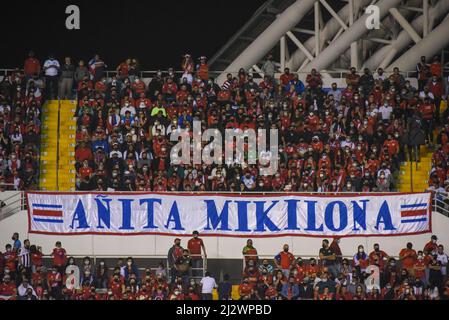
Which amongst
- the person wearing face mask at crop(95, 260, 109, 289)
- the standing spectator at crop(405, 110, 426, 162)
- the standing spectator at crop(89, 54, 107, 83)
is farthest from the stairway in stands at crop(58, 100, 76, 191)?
the standing spectator at crop(405, 110, 426, 162)

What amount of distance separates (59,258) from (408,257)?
733cm

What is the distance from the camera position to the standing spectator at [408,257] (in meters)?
25.5

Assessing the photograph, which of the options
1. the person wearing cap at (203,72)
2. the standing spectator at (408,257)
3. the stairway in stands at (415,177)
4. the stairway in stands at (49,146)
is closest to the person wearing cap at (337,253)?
the standing spectator at (408,257)

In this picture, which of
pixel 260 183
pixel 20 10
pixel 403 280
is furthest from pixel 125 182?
pixel 20 10

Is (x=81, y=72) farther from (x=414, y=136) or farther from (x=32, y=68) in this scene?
(x=414, y=136)

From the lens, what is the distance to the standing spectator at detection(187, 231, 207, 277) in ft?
86.0

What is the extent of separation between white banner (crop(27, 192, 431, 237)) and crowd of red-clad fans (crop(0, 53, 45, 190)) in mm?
1874

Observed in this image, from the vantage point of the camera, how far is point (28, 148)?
29.1 metres

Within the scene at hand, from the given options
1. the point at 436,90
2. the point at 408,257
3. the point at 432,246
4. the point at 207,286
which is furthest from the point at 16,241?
the point at 436,90

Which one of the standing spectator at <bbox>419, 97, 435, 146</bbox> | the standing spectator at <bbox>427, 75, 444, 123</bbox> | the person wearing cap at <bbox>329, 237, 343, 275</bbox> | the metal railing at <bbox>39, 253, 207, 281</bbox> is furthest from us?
the standing spectator at <bbox>427, 75, 444, 123</bbox>

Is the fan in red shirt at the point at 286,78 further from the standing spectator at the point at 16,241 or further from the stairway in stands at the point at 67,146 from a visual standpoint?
the standing spectator at the point at 16,241

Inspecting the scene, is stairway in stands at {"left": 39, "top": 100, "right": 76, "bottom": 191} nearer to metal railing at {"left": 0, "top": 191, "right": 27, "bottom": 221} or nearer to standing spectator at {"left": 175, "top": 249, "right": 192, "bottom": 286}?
metal railing at {"left": 0, "top": 191, "right": 27, "bottom": 221}

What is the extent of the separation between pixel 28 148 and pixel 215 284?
648 cm
